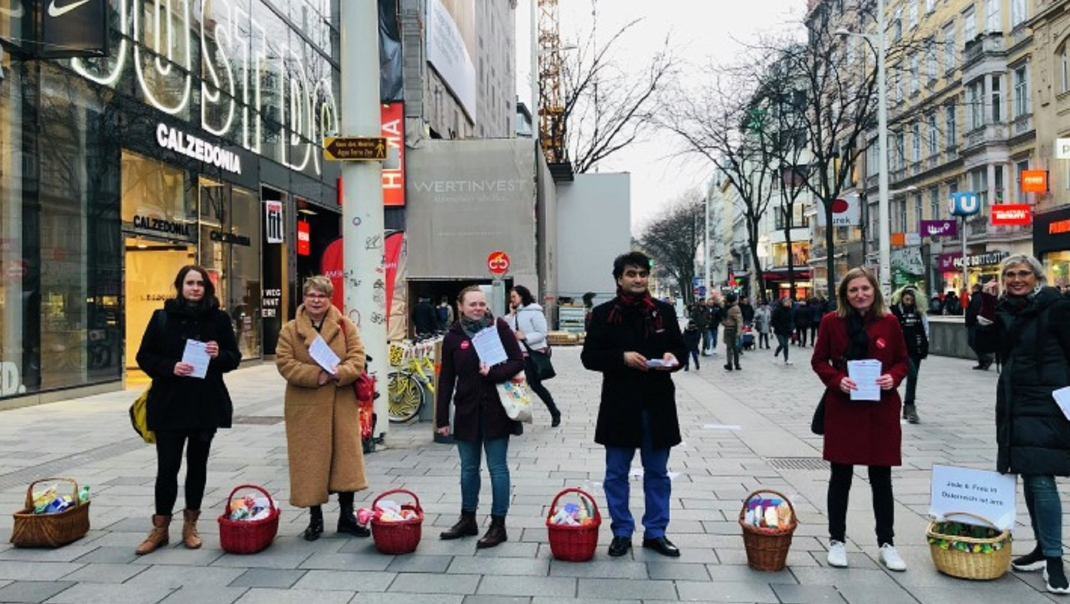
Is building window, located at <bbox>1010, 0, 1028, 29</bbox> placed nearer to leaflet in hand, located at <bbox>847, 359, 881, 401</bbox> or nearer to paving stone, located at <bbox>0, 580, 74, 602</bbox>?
leaflet in hand, located at <bbox>847, 359, 881, 401</bbox>

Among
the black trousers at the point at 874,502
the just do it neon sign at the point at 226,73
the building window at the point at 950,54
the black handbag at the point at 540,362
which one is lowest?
the black trousers at the point at 874,502

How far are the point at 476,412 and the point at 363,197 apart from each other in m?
4.01

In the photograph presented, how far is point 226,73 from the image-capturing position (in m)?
18.4

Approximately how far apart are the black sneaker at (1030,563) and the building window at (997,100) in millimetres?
36350

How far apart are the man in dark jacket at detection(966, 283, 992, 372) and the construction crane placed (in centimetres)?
1980

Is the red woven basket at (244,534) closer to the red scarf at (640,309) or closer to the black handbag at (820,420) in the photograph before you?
the red scarf at (640,309)

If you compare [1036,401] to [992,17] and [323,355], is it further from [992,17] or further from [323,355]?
[992,17]

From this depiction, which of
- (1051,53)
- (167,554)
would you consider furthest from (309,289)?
(1051,53)

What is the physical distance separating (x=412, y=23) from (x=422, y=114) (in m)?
3.66

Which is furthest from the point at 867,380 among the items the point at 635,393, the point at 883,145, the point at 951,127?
the point at 951,127

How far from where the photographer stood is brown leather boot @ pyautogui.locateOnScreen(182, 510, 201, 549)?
516 cm

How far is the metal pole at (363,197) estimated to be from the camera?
851cm

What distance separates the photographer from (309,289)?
5.27 meters

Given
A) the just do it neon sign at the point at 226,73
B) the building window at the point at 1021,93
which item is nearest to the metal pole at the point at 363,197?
the just do it neon sign at the point at 226,73
